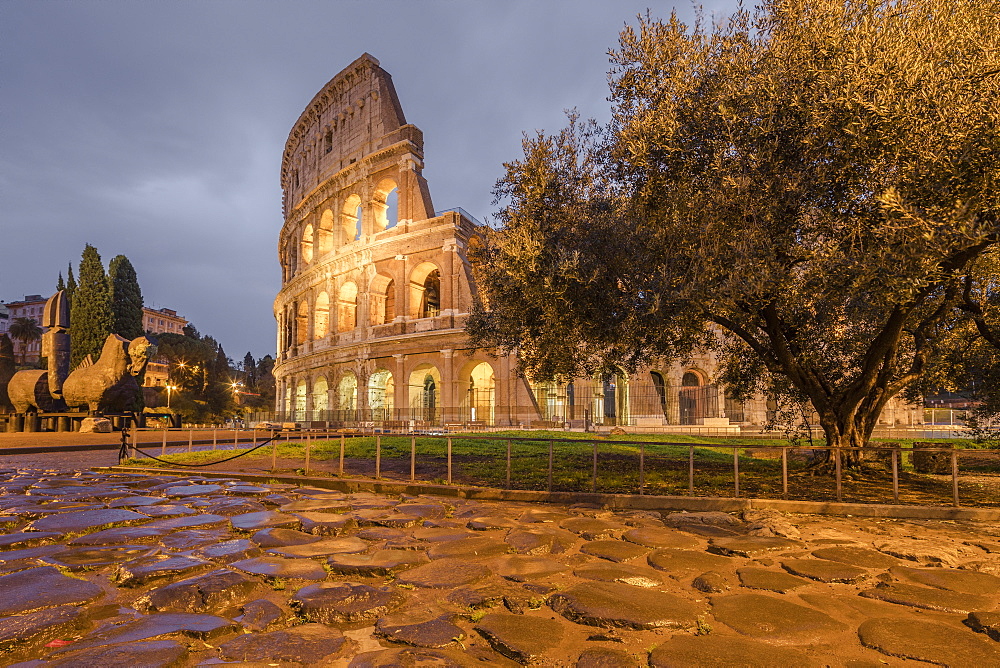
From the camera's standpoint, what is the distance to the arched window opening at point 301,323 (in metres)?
39.3

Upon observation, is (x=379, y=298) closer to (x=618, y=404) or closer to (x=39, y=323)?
(x=618, y=404)

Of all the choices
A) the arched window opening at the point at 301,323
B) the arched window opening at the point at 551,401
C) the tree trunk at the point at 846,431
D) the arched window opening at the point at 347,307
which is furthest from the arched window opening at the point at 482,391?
the tree trunk at the point at 846,431

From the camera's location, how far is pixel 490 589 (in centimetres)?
316

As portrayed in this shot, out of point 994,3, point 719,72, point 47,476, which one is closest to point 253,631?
point 719,72

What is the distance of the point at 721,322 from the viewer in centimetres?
857

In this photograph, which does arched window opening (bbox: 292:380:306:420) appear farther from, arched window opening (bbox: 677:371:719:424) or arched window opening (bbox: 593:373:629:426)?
arched window opening (bbox: 677:371:719:424)

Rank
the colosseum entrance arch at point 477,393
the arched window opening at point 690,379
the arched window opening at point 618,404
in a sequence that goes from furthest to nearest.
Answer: the arched window opening at point 690,379 → the colosseum entrance arch at point 477,393 → the arched window opening at point 618,404

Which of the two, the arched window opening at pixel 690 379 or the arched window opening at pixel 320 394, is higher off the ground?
the arched window opening at pixel 690 379

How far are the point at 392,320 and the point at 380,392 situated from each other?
4.48 m

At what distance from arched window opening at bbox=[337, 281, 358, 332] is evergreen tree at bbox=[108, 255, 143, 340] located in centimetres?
1616

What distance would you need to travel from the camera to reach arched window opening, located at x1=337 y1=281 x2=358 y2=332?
3409 cm

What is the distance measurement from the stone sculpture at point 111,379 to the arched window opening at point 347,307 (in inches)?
533

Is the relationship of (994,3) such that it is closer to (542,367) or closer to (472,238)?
(542,367)

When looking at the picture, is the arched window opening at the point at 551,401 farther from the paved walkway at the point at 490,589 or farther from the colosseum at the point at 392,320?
the paved walkway at the point at 490,589
